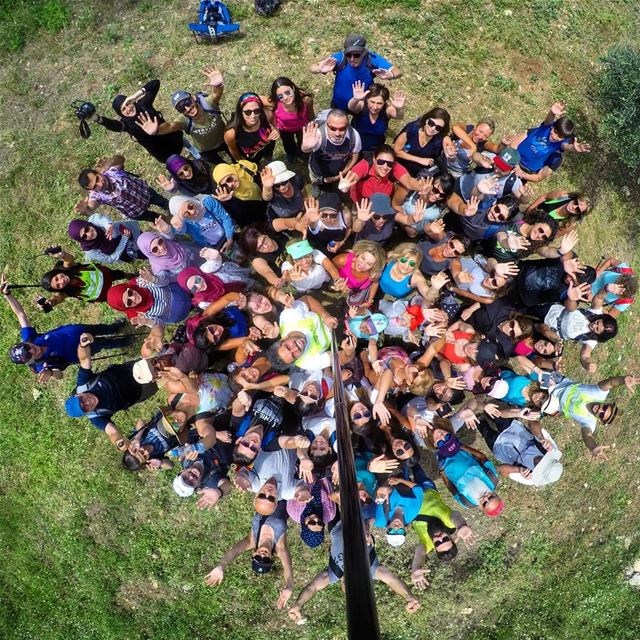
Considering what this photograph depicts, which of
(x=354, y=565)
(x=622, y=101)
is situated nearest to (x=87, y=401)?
(x=354, y=565)

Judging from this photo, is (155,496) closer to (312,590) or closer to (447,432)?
(312,590)

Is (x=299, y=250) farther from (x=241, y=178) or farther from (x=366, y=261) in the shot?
(x=241, y=178)

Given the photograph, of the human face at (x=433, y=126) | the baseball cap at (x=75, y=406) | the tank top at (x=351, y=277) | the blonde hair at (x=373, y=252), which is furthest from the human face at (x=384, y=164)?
the baseball cap at (x=75, y=406)

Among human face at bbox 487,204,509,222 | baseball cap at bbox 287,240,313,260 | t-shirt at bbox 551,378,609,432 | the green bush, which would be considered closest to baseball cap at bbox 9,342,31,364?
baseball cap at bbox 287,240,313,260

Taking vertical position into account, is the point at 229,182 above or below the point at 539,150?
above

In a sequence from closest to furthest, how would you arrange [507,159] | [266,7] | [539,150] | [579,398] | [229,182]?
[229,182] → [579,398] → [507,159] → [539,150] → [266,7]

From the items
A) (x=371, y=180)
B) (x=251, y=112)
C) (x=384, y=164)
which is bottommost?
(x=371, y=180)

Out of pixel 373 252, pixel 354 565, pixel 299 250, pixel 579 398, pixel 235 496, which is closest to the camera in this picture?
pixel 354 565
